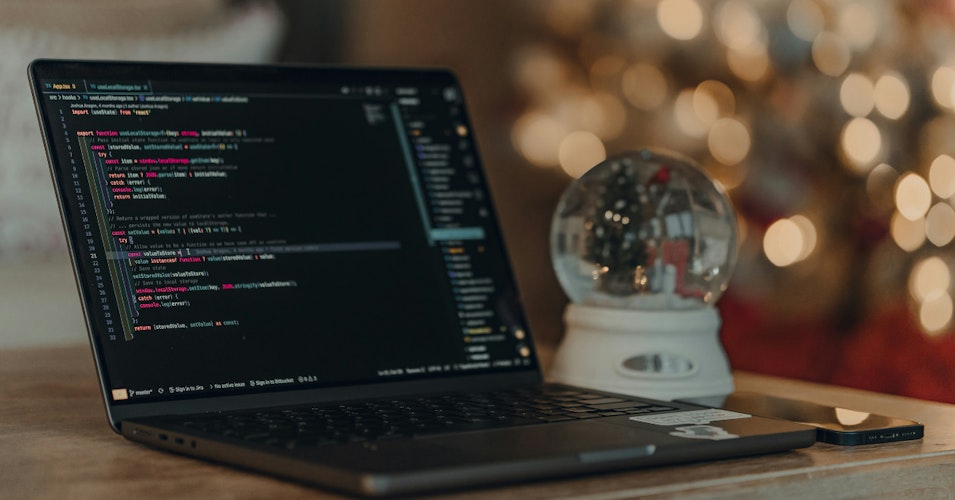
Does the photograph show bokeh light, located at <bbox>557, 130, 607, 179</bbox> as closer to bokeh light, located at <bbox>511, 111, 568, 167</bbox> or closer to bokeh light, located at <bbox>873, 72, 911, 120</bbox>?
bokeh light, located at <bbox>511, 111, 568, 167</bbox>

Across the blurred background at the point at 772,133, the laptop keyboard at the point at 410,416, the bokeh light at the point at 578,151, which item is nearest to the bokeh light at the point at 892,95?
the blurred background at the point at 772,133

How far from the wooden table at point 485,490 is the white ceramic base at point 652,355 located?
0.50 feet

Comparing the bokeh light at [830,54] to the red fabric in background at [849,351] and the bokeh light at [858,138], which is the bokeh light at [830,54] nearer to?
the bokeh light at [858,138]

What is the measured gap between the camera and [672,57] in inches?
76.5

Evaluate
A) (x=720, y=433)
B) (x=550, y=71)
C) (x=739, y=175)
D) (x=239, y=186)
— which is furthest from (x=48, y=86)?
(x=739, y=175)

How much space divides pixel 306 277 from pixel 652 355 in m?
0.28

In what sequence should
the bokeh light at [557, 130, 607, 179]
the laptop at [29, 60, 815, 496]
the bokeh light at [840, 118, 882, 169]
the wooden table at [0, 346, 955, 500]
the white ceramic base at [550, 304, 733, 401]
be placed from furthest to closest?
the bokeh light at [557, 130, 607, 179]
the bokeh light at [840, 118, 882, 169]
the white ceramic base at [550, 304, 733, 401]
the laptop at [29, 60, 815, 496]
the wooden table at [0, 346, 955, 500]

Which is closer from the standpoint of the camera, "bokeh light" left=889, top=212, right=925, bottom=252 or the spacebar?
the spacebar

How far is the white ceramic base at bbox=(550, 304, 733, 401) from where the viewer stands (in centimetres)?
88

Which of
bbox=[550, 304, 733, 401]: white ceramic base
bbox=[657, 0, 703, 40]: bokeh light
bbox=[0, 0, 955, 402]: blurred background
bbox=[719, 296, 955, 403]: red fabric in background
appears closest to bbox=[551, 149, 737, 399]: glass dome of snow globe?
bbox=[550, 304, 733, 401]: white ceramic base

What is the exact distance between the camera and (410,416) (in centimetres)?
71

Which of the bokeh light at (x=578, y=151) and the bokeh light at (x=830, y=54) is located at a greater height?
the bokeh light at (x=830, y=54)

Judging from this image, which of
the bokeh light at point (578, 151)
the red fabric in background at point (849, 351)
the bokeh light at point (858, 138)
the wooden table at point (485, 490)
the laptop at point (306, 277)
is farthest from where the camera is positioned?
the bokeh light at point (578, 151)

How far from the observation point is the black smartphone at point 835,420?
71cm
